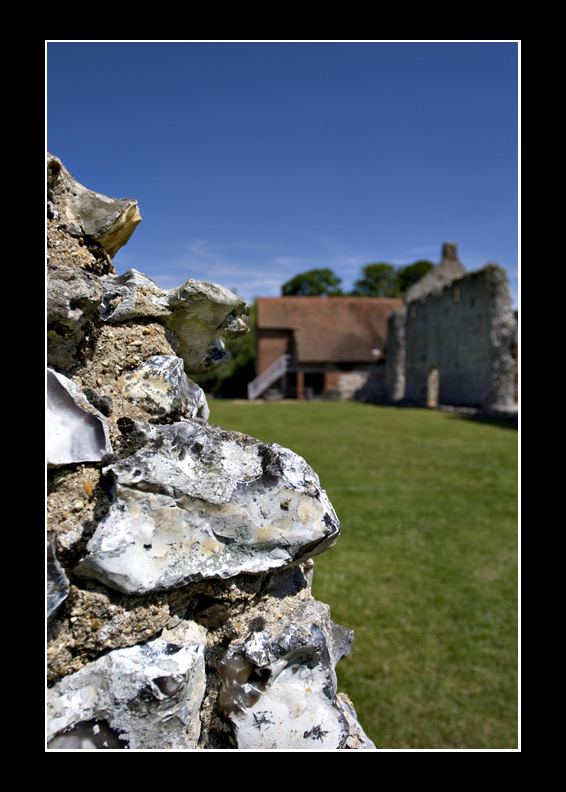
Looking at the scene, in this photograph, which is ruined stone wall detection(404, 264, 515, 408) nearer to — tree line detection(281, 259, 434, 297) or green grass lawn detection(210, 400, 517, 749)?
green grass lawn detection(210, 400, 517, 749)

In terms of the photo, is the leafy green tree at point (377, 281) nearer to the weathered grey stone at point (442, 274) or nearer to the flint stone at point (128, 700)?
the weathered grey stone at point (442, 274)

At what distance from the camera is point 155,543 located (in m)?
0.99

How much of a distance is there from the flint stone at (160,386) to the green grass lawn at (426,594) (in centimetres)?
88

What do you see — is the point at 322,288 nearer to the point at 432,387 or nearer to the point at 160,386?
the point at 432,387

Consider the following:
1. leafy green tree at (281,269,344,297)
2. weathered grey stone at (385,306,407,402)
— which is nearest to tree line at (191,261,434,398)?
leafy green tree at (281,269,344,297)

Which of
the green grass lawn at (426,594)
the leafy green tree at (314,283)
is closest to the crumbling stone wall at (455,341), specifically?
the green grass lawn at (426,594)

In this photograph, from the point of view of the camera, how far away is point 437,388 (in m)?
24.3

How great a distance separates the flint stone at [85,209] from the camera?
108 cm

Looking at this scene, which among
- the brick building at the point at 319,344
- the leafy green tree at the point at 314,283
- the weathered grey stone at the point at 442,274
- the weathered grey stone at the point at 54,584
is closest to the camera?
the weathered grey stone at the point at 54,584

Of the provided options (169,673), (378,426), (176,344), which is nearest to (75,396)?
(176,344)

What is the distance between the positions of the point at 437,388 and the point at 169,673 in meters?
24.6

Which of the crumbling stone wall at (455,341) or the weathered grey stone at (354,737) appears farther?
the crumbling stone wall at (455,341)

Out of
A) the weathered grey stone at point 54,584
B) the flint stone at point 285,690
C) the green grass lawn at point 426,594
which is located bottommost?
the green grass lawn at point 426,594

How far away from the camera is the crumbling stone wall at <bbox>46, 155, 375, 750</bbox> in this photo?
96 centimetres
